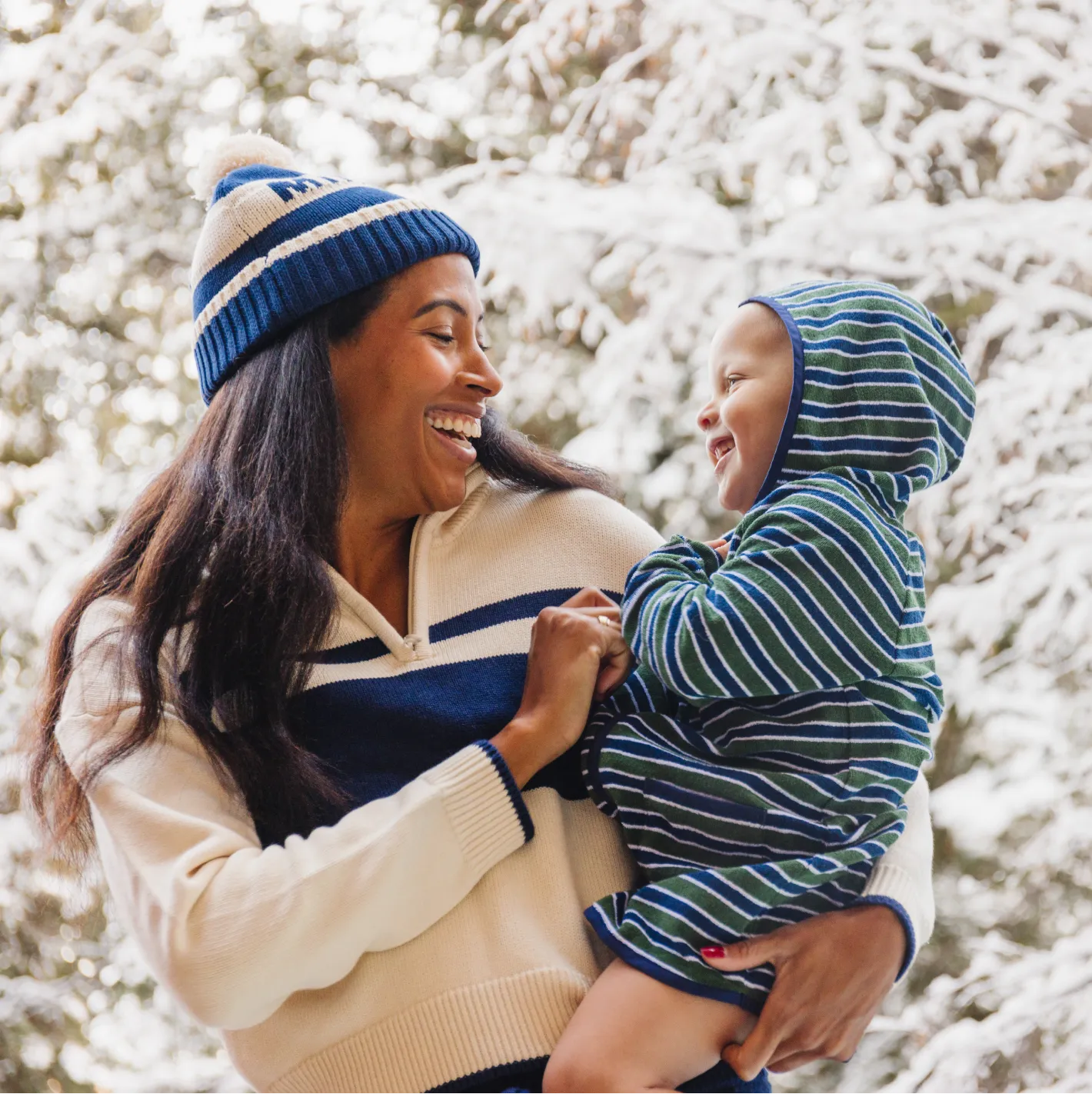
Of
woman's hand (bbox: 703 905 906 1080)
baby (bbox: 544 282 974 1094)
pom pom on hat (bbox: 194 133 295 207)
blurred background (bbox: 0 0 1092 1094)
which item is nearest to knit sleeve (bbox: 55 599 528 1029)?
baby (bbox: 544 282 974 1094)

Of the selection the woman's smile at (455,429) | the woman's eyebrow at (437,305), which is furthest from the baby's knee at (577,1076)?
the woman's eyebrow at (437,305)

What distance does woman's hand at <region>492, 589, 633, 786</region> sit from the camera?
1.17 metres

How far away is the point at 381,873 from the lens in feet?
3.58

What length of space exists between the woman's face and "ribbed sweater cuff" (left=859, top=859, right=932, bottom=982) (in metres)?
0.61

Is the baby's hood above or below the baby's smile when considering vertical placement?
above

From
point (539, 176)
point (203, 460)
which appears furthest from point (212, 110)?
point (203, 460)

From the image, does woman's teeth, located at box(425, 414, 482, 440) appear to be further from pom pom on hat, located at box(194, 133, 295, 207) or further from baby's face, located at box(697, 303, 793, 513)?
pom pom on hat, located at box(194, 133, 295, 207)

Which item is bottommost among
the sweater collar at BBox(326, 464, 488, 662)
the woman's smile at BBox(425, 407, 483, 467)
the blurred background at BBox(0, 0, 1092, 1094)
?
the blurred background at BBox(0, 0, 1092, 1094)

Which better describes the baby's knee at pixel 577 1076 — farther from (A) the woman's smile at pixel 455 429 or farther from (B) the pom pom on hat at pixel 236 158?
(B) the pom pom on hat at pixel 236 158

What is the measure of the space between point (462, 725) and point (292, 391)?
426 millimetres

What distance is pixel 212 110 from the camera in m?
3.07

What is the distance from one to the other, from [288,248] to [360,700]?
0.52 metres

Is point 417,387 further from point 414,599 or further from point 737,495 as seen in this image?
point 737,495

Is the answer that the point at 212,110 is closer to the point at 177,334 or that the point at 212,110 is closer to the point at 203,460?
the point at 177,334
